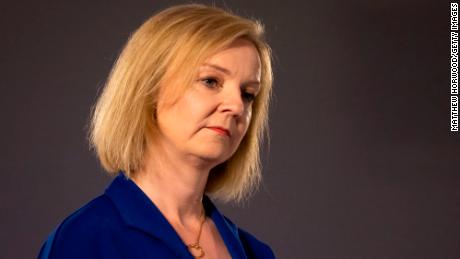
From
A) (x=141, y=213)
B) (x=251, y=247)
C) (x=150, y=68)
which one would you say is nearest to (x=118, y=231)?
(x=141, y=213)

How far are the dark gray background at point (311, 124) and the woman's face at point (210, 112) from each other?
53.2 inches

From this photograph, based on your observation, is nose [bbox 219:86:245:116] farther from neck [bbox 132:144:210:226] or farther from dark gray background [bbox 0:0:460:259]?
dark gray background [bbox 0:0:460:259]

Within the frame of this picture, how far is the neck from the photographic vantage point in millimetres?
1720

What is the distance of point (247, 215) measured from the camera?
10.2 feet

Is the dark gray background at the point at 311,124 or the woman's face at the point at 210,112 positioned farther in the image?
the dark gray background at the point at 311,124

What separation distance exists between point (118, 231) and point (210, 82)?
341 mm

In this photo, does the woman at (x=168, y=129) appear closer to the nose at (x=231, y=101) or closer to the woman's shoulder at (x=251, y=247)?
the nose at (x=231, y=101)

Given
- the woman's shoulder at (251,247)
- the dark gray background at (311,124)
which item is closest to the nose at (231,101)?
the woman's shoulder at (251,247)

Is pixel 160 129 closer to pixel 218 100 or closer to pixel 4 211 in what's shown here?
pixel 218 100

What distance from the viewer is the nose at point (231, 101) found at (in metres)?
1.65

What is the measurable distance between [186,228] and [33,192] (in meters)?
1.31

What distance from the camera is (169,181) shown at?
173 centimetres

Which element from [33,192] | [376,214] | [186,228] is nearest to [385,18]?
[376,214]

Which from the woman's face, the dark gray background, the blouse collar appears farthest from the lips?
the dark gray background
